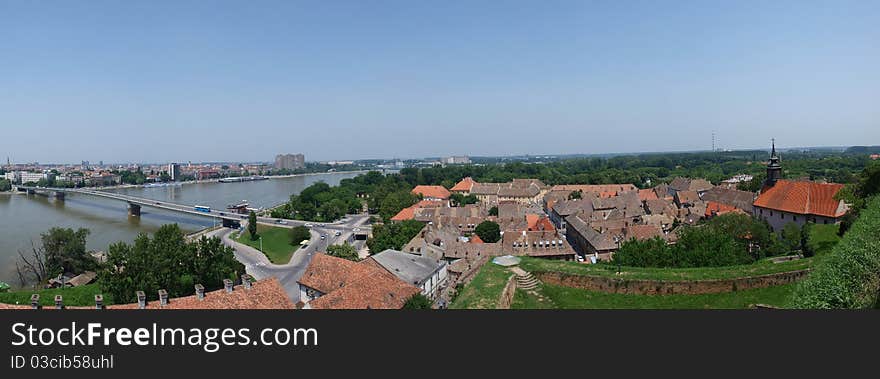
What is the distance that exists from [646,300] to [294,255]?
28877 millimetres

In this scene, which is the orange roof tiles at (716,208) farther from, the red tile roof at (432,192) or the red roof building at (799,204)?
the red tile roof at (432,192)

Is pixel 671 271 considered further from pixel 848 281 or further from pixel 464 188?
pixel 464 188

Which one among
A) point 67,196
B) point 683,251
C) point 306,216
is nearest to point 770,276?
point 683,251

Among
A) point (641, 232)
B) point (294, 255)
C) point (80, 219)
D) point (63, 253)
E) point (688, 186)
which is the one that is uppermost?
point (688, 186)

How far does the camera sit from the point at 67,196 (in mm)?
93312

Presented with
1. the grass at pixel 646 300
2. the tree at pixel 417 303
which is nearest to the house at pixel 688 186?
the grass at pixel 646 300

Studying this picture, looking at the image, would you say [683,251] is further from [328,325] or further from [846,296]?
[328,325]

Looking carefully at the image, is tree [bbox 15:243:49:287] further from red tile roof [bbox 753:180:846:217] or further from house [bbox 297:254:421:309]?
red tile roof [bbox 753:180:846:217]

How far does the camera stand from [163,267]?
2034 cm

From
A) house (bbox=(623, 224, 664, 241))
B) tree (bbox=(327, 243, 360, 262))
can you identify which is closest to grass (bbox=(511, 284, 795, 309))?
tree (bbox=(327, 243, 360, 262))

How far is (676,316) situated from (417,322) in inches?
130

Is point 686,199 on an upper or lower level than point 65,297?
upper

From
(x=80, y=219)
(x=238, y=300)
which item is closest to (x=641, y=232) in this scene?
(x=238, y=300)

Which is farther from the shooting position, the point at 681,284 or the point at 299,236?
the point at 299,236
